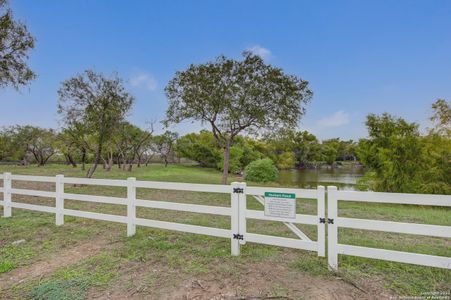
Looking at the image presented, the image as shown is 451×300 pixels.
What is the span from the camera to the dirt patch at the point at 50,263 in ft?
11.0

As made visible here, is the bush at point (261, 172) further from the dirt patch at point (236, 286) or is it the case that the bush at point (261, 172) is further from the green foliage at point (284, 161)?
the green foliage at point (284, 161)

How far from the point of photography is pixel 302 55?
15102 millimetres

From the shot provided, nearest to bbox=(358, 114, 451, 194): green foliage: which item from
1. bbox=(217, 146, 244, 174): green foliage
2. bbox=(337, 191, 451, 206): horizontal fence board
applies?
bbox=(337, 191, 451, 206): horizontal fence board

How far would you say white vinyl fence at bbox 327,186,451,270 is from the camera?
2904 mm

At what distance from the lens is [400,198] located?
3096 millimetres

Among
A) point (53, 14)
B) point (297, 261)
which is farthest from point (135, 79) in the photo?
point (297, 261)

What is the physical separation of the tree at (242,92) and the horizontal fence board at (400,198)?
10796 millimetres

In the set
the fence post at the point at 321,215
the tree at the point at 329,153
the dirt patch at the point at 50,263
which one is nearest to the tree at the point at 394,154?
the fence post at the point at 321,215

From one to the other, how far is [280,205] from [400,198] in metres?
1.44

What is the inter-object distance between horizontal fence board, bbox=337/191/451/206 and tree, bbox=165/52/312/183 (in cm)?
1080

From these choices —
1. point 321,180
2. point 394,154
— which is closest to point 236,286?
point 394,154

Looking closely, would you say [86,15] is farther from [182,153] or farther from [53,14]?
[182,153]

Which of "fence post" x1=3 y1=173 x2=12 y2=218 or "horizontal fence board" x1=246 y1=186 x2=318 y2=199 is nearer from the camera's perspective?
"horizontal fence board" x1=246 y1=186 x2=318 y2=199

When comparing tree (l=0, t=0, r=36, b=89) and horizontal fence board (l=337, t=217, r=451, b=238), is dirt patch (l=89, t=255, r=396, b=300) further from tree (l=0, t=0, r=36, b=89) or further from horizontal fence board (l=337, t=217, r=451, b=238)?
tree (l=0, t=0, r=36, b=89)
